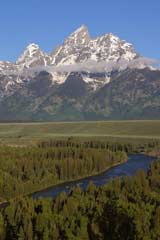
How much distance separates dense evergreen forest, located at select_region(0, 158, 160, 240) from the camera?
108 m

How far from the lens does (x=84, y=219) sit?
112 metres

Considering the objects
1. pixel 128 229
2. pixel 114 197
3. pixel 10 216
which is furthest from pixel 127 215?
pixel 10 216

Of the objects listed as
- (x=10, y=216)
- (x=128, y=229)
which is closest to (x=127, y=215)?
(x=128, y=229)

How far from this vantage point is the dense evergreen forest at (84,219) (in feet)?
354

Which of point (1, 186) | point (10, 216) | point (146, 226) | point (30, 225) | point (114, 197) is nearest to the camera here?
point (146, 226)

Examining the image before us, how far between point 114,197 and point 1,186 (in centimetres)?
7020

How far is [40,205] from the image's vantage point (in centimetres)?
12669

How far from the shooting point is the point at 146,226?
10688 cm

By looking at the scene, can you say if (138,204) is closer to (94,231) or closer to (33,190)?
(94,231)

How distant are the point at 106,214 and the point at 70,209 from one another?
9.84 meters

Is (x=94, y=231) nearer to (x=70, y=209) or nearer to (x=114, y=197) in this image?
(x=70, y=209)

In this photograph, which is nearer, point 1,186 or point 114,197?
point 114,197

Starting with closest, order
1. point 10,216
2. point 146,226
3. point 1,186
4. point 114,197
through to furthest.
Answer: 1. point 146,226
2. point 10,216
3. point 114,197
4. point 1,186

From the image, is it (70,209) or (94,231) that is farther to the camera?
(70,209)
